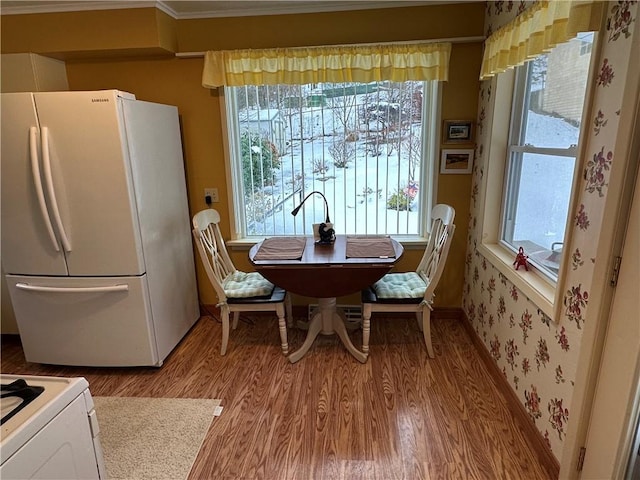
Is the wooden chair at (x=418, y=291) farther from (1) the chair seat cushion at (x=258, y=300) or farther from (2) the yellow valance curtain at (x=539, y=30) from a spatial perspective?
(2) the yellow valance curtain at (x=539, y=30)

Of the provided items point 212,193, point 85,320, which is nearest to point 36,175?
point 85,320

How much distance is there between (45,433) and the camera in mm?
921

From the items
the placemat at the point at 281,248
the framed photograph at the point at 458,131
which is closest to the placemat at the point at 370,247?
the placemat at the point at 281,248

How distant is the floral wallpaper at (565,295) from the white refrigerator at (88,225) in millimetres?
2110

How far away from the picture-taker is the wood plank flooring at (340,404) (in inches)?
67.4

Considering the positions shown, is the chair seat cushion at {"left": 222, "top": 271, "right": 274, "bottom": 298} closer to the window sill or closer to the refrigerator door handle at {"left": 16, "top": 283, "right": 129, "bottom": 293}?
the refrigerator door handle at {"left": 16, "top": 283, "right": 129, "bottom": 293}

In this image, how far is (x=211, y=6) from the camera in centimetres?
252

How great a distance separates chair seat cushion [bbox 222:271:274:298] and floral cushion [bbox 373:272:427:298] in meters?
0.74

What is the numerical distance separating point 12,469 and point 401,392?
1.82m

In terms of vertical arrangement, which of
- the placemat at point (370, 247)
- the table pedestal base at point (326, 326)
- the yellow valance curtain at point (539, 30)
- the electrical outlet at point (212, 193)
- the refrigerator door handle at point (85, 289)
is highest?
the yellow valance curtain at point (539, 30)

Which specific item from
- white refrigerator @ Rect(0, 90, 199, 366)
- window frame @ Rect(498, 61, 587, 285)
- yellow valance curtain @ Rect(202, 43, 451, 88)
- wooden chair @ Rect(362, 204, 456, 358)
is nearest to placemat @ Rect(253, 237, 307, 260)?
wooden chair @ Rect(362, 204, 456, 358)

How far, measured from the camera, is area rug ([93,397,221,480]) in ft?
5.63

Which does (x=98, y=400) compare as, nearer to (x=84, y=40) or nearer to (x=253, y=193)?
(x=253, y=193)

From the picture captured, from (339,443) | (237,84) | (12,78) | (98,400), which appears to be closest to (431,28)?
(237,84)
